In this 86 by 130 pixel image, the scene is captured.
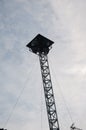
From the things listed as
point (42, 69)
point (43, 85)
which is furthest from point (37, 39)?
point (43, 85)

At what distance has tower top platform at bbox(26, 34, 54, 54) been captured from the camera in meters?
43.7

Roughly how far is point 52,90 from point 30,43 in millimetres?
9657

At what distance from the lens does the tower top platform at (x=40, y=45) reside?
43719 millimetres

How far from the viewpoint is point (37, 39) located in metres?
43.6

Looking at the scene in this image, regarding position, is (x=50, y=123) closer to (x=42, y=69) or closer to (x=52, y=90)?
(x=52, y=90)

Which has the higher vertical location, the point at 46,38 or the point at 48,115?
the point at 46,38

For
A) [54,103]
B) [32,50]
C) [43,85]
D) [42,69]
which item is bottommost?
[54,103]

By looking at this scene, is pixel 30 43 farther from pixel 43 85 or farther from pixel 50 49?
pixel 43 85

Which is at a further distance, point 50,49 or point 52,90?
point 50,49

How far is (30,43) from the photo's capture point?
44.0 meters

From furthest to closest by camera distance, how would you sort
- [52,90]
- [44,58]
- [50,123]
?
[44,58]
[52,90]
[50,123]

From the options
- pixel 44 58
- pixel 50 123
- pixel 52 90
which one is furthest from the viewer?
pixel 44 58

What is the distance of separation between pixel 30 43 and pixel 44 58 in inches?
161

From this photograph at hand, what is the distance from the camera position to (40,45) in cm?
4462
